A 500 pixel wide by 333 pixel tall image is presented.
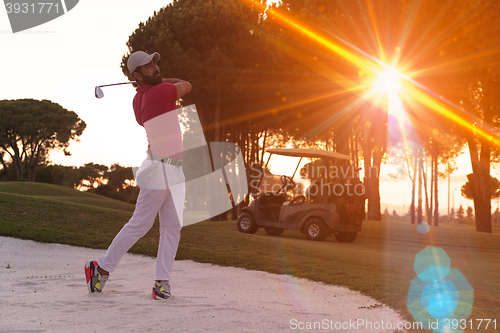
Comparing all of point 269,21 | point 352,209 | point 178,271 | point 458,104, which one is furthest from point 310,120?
point 178,271

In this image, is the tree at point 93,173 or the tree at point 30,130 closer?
the tree at point 30,130

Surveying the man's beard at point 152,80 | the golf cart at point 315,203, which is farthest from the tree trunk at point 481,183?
the man's beard at point 152,80

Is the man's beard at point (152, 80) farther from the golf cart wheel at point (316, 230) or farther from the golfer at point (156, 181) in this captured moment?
the golf cart wheel at point (316, 230)

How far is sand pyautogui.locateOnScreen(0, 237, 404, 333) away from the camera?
9.77ft

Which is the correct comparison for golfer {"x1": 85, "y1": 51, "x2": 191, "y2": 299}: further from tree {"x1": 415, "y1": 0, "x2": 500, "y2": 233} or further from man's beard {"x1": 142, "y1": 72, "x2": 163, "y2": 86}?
tree {"x1": 415, "y1": 0, "x2": 500, "y2": 233}

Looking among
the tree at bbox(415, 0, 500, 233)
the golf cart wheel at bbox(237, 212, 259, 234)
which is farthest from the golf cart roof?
the tree at bbox(415, 0, 500, 233)

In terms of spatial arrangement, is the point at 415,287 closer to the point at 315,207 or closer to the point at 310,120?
the point at 315,207

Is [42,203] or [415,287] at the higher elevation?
[42,203]

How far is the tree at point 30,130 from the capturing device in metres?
40.5

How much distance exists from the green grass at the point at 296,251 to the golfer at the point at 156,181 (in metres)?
2.10

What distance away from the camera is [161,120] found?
3.74 metres

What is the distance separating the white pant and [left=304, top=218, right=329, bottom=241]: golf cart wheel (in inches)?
333

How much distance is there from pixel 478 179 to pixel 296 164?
8531mm

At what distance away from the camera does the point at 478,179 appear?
1659 cm
